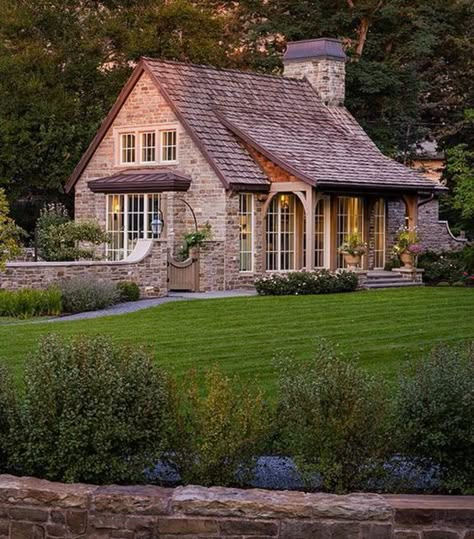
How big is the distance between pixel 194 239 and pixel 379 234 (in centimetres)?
762

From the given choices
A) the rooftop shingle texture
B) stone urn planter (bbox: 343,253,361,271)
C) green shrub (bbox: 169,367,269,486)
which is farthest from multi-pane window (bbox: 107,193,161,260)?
green shrub (bbox: 169,367,269,486)

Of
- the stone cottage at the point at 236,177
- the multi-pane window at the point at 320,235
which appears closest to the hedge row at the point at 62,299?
the stone cottage at the point at 236,177

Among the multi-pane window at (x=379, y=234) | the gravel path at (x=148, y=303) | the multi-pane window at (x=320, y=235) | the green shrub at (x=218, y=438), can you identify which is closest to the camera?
the green shrub at (x=218, y=438)

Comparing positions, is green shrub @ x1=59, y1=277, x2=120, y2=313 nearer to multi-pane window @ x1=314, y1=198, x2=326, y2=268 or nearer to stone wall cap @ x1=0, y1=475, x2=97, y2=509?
multi-pane window @ x1=314, y1=198, x2=326, y2=268

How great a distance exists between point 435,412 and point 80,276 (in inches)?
615

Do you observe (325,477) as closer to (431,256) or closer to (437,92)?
(431,256)

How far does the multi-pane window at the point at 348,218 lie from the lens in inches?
1175

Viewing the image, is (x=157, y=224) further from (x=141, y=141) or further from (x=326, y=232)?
(x=326, y=232)

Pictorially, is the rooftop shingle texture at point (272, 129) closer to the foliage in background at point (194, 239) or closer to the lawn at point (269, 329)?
the foliage in background at point (194, 239)

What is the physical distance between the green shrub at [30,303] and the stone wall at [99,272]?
136cm

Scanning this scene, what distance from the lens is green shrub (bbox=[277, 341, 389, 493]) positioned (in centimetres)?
851

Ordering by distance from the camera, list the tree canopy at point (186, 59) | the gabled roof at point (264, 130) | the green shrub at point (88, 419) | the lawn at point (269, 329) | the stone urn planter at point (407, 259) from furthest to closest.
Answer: the tree canopy at point (186, 59) < the stone urn planter at point (407, 259) < the gabled roof at point (264, 130) < the lawn at point (269, 329) < the green shrub at point (88, 419)

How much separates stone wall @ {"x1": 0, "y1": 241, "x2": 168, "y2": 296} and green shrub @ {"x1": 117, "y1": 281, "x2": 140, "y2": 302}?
1.09ft

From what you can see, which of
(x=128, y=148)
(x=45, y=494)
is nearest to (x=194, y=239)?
(x=128, y=148)
